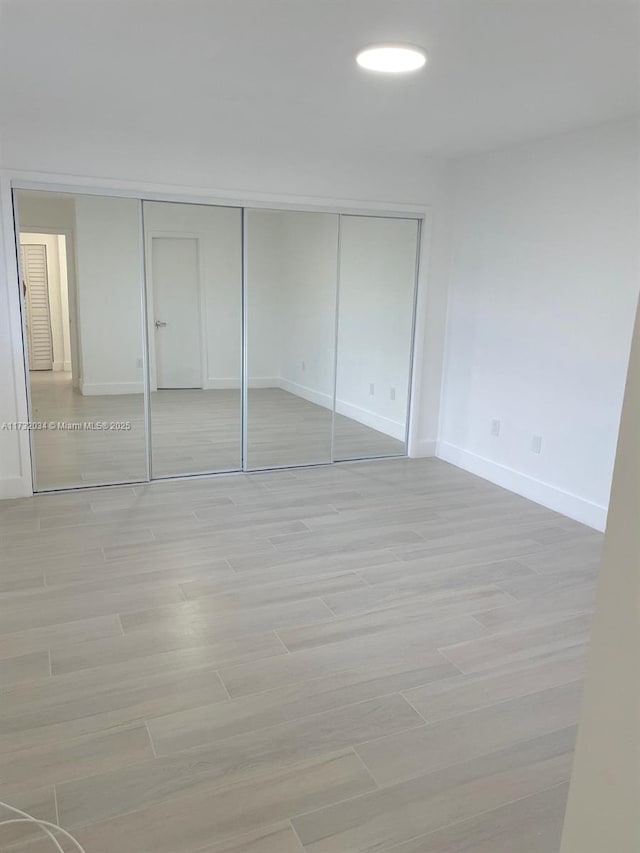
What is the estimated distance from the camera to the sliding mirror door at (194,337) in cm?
495

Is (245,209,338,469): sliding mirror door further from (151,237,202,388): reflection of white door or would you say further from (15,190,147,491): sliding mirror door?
(15,190,147,491): sliding mirror door

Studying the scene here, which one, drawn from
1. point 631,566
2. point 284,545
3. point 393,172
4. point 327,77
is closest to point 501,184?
point 393,172

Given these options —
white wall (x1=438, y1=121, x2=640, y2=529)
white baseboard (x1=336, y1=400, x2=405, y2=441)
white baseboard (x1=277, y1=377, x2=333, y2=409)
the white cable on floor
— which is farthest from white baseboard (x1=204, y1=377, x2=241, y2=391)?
the white cable on floor

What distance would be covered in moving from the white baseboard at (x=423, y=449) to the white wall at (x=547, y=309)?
317mm

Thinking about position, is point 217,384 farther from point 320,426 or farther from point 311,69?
point 311,69

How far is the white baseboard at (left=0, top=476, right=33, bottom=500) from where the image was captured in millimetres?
4375

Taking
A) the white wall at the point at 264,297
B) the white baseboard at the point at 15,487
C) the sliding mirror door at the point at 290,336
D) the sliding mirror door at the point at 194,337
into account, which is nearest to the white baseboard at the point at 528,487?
the sliding mirror door at the point at 290,336

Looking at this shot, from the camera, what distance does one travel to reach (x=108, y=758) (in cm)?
203

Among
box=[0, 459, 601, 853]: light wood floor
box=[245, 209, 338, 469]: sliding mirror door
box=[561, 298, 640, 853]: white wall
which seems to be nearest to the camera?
box=[561, 298, 640, 853]: white wall

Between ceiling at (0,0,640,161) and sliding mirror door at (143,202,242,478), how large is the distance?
0.82 metres

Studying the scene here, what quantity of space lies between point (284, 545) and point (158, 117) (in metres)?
2.76

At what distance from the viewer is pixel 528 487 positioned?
182 inches

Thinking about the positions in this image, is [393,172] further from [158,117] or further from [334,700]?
[334,700]

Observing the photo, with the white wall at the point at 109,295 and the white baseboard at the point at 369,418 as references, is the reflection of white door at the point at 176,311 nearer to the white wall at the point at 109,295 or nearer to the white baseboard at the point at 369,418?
the white wall at the point at 109,295
